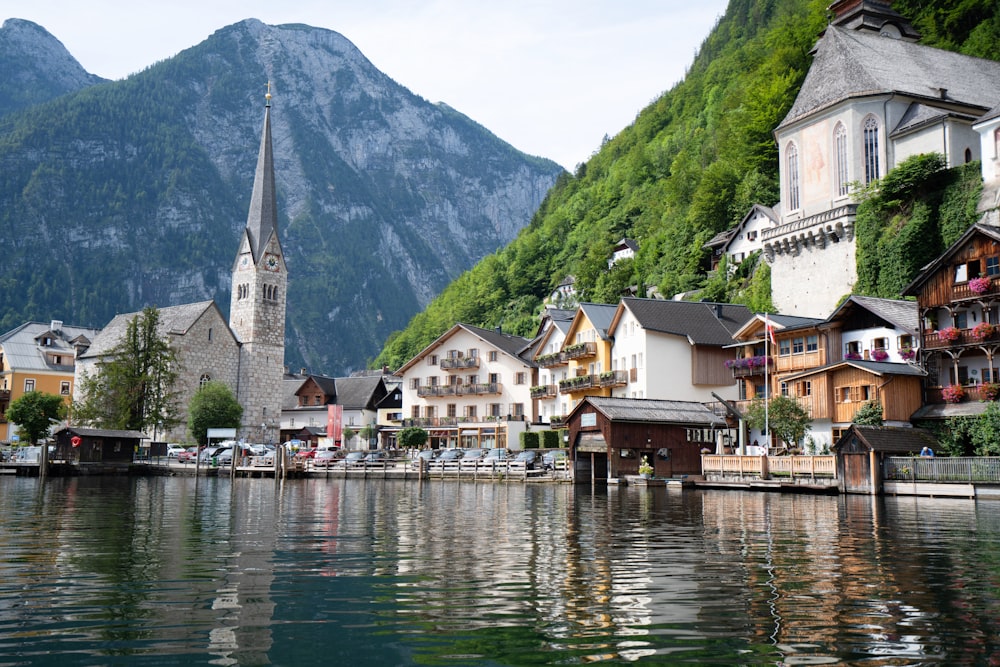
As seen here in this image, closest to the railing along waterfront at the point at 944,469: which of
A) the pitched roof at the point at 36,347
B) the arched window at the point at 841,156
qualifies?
the arched window at the point at 841,156

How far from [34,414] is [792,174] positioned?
7348cm

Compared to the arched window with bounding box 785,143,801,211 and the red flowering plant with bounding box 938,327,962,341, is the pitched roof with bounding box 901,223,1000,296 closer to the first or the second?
the red flowering plant with bounding box 938,327,962,341

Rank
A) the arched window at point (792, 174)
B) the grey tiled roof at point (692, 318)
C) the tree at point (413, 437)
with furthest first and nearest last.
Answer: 1. the tree at point (413, 437)
2. the arched window at point (792, 174)
3. the grey tiled roof at point (692, 318)

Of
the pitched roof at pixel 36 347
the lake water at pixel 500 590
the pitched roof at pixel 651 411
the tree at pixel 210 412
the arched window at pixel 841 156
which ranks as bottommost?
the lake water at pixel 500 590

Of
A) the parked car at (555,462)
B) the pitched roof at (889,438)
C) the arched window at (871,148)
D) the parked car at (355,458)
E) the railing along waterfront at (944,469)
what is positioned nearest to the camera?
the railing along waterfront at (944,469)

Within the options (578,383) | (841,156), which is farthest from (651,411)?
(841,156)

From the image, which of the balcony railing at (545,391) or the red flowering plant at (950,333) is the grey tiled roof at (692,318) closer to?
the balcony railing at (545,391)

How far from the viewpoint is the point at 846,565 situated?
17.9 metres

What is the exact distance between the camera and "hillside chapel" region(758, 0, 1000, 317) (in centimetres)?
6247

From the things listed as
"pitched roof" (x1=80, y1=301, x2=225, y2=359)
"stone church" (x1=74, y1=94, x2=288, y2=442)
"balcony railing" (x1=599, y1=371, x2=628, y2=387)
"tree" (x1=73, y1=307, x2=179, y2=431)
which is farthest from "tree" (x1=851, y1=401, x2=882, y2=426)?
"pitched roof" (x1=80, y1=301, x2=225, y2=359)

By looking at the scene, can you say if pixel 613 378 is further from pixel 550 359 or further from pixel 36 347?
pixel 36 347

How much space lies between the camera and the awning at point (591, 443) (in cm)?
5316

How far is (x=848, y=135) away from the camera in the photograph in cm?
6519

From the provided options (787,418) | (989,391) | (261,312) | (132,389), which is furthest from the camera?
(261,312)
